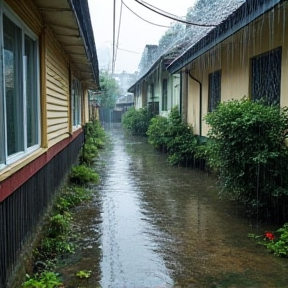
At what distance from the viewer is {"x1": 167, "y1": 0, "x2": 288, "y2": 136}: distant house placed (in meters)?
5.92

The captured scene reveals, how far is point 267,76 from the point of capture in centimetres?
689

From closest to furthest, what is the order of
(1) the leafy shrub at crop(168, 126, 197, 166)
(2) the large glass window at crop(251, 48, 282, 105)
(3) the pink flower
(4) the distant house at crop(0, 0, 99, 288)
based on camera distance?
1. (4) the distant house at crop(0, 0, 99, 288)
2. (3) the pink flower
3. (2) the large glass window at crop(251, 48, 282, 105)
4. (1) the leafy shrub at crop(168, 126, 197, 166)

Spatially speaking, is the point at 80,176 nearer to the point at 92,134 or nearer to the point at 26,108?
the point at 26,108

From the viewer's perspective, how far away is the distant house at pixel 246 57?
5921 mm

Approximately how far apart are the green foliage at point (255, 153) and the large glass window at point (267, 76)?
3.07 ft

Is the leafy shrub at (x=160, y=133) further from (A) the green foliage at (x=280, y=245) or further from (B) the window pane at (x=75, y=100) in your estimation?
(A) the green foliage at (x=280, y=245)

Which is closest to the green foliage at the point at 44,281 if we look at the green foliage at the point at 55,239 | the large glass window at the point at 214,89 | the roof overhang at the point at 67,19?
the green foliage at the point at 55,239

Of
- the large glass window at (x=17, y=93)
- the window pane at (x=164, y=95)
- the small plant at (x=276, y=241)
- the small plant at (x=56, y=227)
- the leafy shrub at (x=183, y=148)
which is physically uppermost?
the window pane at (x=164, y=95)

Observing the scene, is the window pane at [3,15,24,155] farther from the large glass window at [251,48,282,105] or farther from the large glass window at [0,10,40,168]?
the large glass window at [251,48,282,105]

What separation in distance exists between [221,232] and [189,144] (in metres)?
6.59

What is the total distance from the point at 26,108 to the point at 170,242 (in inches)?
94.8

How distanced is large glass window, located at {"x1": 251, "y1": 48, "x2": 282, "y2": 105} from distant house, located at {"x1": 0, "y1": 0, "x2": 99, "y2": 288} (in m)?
3.24

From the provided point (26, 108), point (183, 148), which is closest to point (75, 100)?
point (183, 148)

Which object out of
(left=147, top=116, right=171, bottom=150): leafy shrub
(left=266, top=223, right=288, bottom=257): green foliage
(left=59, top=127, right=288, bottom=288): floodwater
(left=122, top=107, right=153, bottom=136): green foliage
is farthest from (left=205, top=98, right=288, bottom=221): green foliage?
(left=122, top=107, right=153, bottom=136): green foliage
